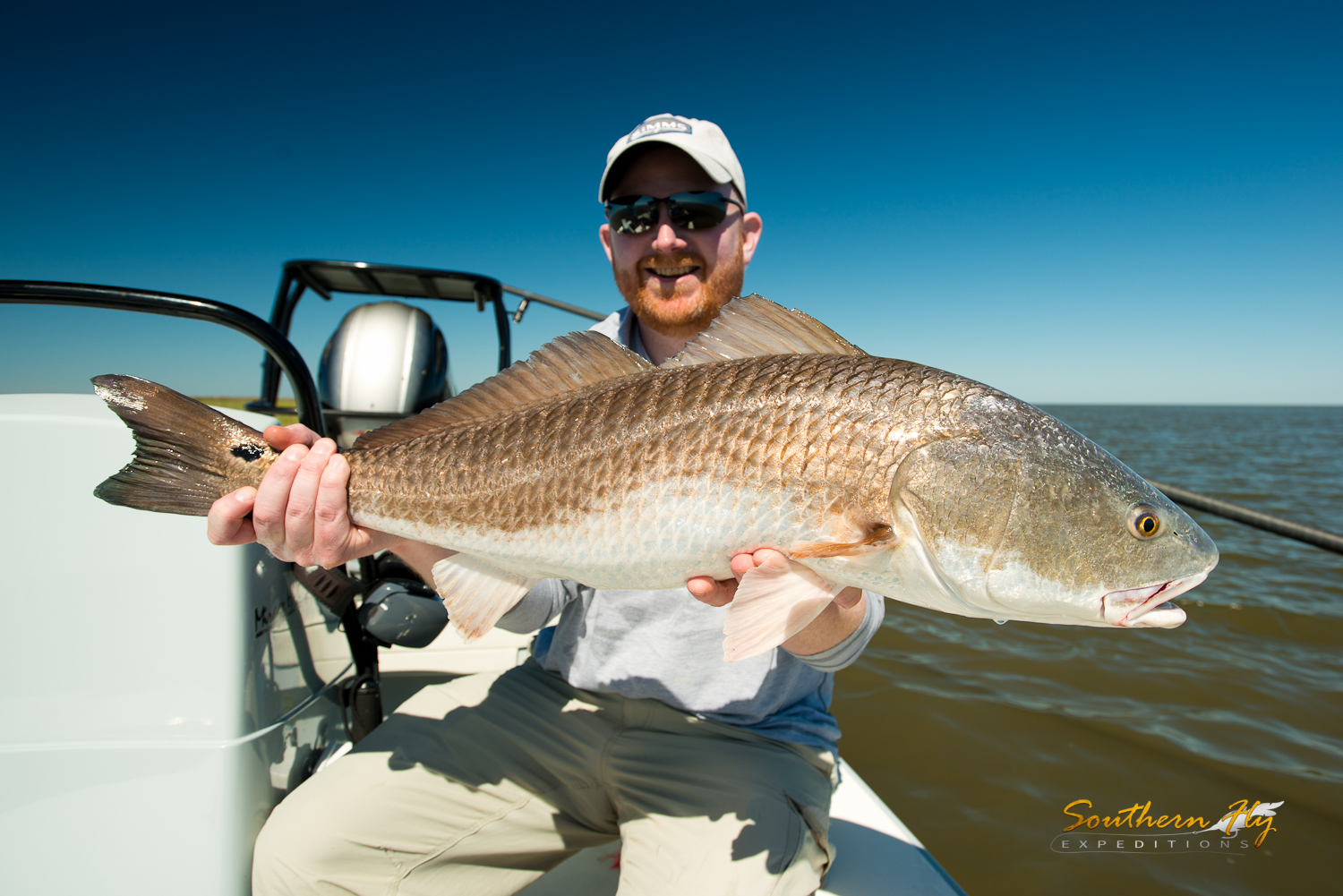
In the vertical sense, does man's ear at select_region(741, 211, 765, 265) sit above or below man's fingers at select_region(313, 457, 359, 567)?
above

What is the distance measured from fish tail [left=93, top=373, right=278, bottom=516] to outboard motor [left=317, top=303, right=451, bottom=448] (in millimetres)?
2631

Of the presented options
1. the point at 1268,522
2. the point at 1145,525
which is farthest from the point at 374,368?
the point at 1268,522

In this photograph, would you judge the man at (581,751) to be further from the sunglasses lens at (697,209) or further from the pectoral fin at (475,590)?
the pectoral fin at (475,590)

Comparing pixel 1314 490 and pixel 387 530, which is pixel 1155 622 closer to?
pixel 387 530

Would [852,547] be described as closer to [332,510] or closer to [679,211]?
[332,510]

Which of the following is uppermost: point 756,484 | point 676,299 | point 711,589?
point 676,299

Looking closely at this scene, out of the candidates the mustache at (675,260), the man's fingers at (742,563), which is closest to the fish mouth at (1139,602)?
the man's fingers at (742,563)

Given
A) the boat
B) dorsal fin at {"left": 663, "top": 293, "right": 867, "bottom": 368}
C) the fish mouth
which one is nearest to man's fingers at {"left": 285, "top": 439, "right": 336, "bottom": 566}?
the boat

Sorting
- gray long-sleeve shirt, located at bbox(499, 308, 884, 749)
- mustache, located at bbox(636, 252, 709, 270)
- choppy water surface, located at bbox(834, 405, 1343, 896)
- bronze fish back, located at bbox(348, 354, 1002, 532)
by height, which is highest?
mustache, located at bbox(636, 252, 709, 270)

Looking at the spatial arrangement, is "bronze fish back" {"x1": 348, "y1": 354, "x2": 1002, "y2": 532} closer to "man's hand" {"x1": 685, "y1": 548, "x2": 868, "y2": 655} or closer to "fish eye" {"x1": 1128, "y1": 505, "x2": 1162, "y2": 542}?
"man's hand" {"x1": 685, "y1": 548, "x2": 868, "y2": 655}

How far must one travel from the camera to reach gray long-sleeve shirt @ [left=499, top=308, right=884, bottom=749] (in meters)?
2.66

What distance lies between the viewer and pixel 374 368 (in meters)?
4.71

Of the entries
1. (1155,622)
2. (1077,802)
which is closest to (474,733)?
(1155,622)

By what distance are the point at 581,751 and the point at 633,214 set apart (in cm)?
271
